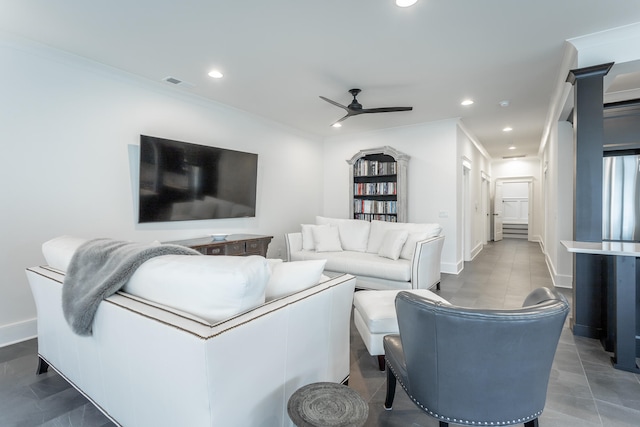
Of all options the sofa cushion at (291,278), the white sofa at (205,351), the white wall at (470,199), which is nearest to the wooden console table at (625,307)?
the white sofa at (205,351)

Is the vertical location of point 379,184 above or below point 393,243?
above

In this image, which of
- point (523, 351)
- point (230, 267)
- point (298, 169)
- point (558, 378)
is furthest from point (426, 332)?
point (298, 169)

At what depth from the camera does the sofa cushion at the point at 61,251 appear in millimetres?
1775

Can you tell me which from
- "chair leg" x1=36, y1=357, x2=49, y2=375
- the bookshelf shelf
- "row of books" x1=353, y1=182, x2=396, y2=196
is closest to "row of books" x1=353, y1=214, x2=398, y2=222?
the bookshelf shelf

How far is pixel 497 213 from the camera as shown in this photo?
979 centimetres

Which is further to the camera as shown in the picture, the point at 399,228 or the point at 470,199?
the point at 470,199

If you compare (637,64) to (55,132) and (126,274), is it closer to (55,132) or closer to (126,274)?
(126,274)

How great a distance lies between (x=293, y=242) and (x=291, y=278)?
298 cm

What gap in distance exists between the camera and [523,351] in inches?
44.1

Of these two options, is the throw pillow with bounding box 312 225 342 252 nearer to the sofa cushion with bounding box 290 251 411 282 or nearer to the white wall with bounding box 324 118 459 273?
the sofa cushion with bounding box 290 251 411 282

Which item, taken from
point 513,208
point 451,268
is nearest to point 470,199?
point 451,268

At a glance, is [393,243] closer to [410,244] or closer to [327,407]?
[410,244]

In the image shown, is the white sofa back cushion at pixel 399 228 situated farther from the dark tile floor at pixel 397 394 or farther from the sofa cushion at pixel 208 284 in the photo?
the sofa cushion at pixel 208 284

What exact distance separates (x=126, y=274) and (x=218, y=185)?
291 centimetres
